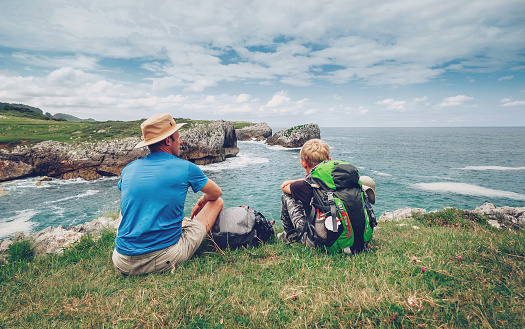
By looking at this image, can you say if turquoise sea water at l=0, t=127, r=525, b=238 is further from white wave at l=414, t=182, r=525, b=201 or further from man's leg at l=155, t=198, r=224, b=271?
man's leg at l=155, t=198, r=224, b=271

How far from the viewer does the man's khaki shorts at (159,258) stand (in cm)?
375

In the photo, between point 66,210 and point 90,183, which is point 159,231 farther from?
point 90,183

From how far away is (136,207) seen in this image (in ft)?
11.6

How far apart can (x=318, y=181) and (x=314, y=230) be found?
0.90 meters

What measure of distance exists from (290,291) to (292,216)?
6.08ft

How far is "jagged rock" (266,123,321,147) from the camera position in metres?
79.1

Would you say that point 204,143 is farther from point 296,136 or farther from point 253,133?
point 253,133

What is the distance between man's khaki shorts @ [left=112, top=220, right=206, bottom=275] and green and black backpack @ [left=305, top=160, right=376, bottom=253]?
2226 mm

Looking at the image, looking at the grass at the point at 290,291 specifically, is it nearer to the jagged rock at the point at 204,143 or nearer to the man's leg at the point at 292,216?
the man's leg at the point at 292,216

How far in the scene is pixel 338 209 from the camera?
3738 millimetres

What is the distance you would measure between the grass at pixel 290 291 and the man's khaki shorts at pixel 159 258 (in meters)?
0.14

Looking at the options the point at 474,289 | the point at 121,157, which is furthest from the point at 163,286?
the point at 121,157

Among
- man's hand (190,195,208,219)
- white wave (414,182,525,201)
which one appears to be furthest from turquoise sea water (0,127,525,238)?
man's hand (190,195,208,219)

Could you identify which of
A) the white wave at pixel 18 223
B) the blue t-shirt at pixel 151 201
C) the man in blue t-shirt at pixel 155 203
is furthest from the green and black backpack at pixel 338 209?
the white wave at pixel 18 223
